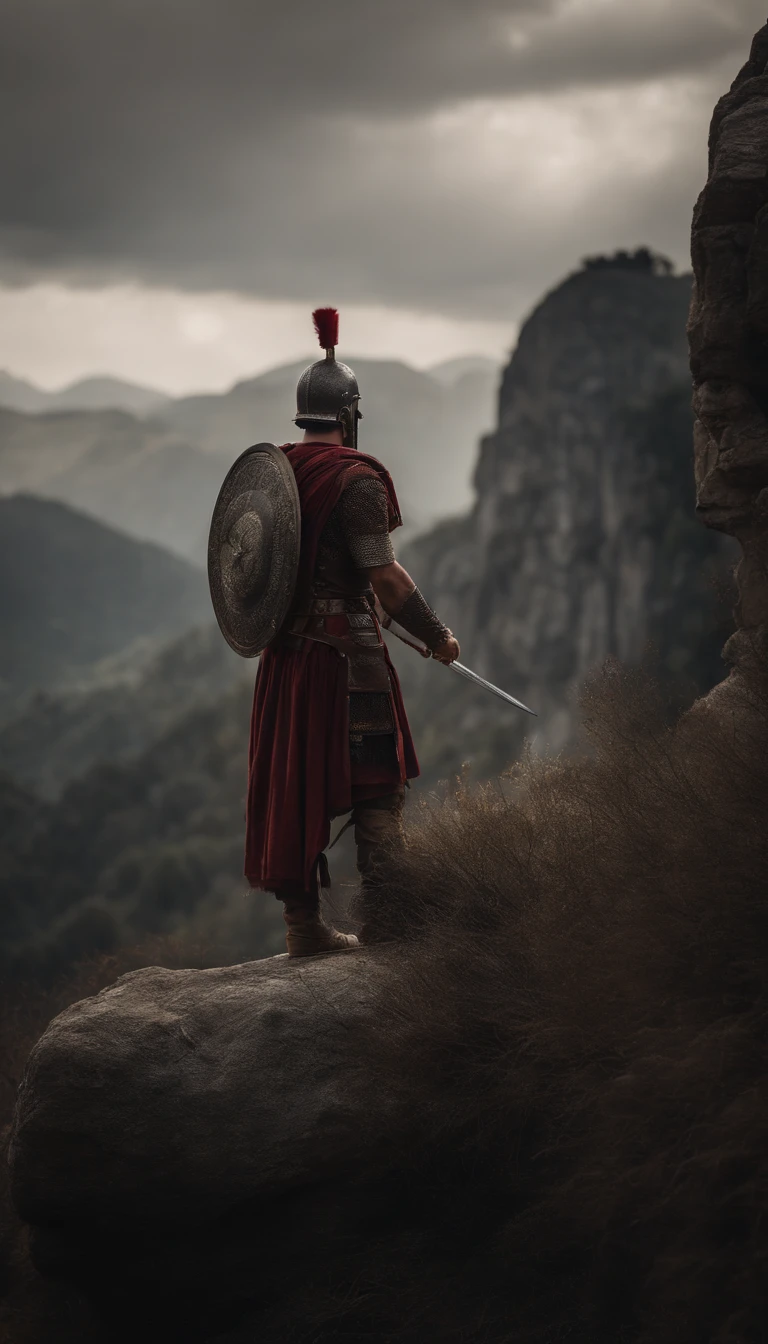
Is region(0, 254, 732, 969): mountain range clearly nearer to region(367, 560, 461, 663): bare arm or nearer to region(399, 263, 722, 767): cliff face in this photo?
region(399, 263, 722, 767): cliff face

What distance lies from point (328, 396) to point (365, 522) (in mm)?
558

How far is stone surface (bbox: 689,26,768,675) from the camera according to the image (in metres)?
5.15

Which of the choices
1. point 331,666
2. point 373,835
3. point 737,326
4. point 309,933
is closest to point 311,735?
point 331,666

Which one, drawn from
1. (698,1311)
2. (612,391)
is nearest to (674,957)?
(698,1311)

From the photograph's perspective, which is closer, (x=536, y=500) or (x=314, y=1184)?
(x=314, y=1184)

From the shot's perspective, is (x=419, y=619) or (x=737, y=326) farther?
(x=737, y=326)

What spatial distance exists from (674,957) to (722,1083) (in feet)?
1.55

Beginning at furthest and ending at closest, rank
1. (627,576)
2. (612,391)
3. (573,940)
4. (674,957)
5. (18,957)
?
(612,391), (627,576), (18,957), (573,940), (674,957)

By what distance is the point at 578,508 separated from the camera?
79125mm

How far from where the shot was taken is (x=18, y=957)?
161 feet

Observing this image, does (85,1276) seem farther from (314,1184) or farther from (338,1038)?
(338,1038)

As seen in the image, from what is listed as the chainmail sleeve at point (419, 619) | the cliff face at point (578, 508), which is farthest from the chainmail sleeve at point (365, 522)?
the cliff face at point (578, 508)

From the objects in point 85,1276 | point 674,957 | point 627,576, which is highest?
point 627,576

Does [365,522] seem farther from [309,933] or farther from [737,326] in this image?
[737,326]
